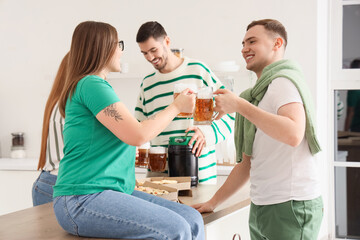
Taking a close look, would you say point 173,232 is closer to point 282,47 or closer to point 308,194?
point 308,194

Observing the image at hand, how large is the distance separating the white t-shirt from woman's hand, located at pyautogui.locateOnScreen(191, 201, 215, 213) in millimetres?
224

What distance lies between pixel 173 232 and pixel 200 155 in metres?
0.99

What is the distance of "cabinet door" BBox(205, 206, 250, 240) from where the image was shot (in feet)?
6.26

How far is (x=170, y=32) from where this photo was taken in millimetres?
4223

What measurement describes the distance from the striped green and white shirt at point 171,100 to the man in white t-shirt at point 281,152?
71 cm

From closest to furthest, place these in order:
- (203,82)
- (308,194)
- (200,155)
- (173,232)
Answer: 1. (173,232)
2. (308,194)
3. (200,155)
4. (203,82)

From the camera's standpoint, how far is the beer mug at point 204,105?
1817mm

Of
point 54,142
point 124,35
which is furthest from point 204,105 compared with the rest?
point 124,35

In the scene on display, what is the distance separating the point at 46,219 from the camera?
186cm

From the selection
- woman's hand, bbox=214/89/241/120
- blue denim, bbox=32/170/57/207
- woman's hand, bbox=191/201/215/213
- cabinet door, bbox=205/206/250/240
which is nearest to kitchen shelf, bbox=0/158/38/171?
blue denim, bbox=32/170/57/207

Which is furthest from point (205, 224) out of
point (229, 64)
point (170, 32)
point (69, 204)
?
point (170, 32)

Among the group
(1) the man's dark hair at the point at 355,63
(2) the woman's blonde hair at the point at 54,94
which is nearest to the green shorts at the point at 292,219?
(2) the woman's blonde hair at the point at 54,94

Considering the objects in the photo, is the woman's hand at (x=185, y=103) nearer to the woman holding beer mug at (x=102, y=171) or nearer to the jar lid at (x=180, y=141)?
the woman holding beer mug at (x=102, y=171)

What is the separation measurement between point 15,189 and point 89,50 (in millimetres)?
2964
